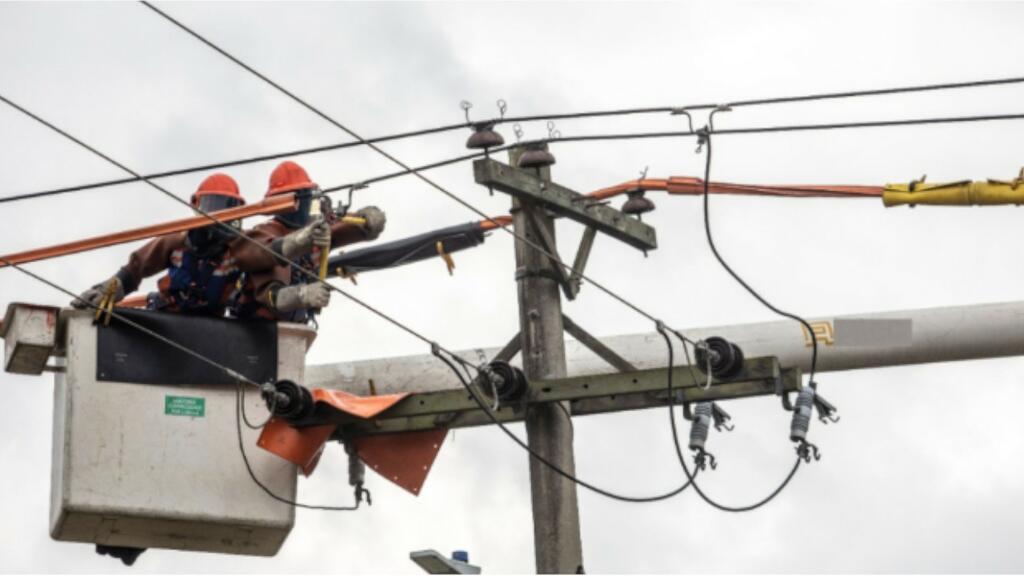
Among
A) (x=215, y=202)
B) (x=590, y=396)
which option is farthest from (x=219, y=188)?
(x=590, y=396)

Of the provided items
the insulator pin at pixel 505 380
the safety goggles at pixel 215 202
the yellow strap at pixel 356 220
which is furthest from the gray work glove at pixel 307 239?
the insulator pin at pixel 505 380

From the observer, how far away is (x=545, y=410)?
2070cm

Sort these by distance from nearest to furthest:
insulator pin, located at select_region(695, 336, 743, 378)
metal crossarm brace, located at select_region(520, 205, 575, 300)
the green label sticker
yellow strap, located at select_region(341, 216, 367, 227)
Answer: insulator pin, located at select_region(695, 336, 743, 378) → metal crossarm brace, located at select_region(520, 205, 575, 300) → the green label sticker → yellow strap, located at select_region(341, 216, 367, 227)

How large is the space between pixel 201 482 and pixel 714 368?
3.22m

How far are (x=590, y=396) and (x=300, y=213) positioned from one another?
2.39 meters

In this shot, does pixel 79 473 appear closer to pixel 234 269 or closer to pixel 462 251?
pixel 234 269

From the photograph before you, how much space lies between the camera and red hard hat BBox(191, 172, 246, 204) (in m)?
21.8

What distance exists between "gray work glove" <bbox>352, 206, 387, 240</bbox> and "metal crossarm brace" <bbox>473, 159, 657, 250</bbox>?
986 millimetres

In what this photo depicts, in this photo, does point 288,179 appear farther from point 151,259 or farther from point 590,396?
point 590,396

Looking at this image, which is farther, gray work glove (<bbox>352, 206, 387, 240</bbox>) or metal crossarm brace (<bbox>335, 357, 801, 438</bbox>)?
gray work glove (<bbox>352, 206, 387, 240</bbox>)

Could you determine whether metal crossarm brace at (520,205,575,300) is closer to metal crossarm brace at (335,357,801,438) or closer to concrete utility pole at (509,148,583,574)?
concrete utility pole at (509,148,583,574)

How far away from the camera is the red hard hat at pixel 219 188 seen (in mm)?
21781

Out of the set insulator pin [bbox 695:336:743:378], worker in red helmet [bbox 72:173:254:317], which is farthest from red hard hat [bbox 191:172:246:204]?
insulator pin [bbox 695:336:743:378]

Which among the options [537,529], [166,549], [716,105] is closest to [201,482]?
[166,549]
